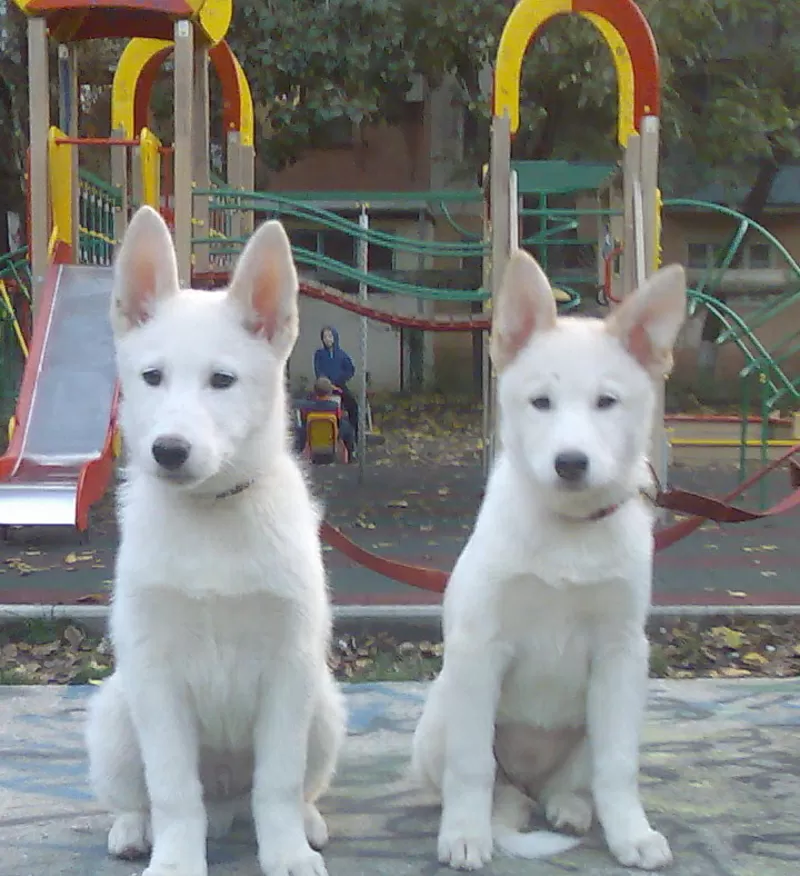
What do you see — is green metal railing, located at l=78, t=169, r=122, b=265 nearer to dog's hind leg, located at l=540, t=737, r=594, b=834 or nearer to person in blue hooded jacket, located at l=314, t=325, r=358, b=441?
person in blue hooded jacket, located at l=314, t=325, r=358, b=441

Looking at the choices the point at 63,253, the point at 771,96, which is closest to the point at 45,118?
the point at 63,253

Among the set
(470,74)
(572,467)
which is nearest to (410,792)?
(572,467)

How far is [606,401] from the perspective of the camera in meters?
2.72

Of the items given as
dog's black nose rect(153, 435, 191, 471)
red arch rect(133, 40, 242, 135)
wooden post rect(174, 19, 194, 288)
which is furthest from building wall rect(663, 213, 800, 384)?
dog's black nose rect(153, 435, 191, 471)

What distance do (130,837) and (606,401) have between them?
1.77 m

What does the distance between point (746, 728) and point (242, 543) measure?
239 cm

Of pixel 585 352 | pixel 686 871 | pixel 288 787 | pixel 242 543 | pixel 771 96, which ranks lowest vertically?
pixel 686 871

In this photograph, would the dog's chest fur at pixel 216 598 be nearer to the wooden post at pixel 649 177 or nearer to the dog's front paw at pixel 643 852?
the dog's front paw at pixel 643 852

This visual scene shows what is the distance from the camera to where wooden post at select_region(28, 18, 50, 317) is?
844 centimetres

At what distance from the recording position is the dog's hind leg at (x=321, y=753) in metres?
3.00

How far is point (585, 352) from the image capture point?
108 inches

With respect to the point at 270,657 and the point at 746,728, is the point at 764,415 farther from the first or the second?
the point at 270,657

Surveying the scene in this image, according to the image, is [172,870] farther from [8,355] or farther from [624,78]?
[8,355]

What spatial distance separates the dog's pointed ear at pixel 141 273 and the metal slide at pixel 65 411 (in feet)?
14.2
